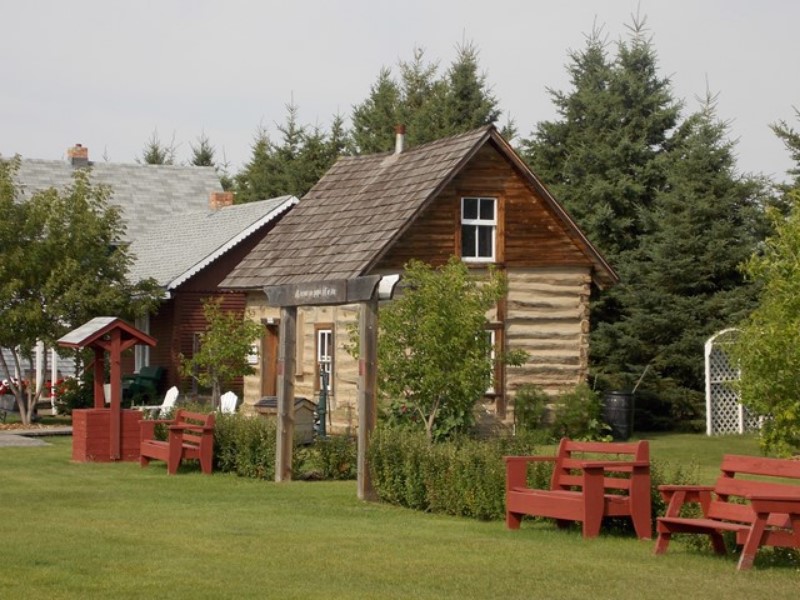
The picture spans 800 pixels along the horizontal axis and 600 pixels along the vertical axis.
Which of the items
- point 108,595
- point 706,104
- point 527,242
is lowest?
point 108,595

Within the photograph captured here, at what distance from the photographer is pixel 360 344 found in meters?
19.3

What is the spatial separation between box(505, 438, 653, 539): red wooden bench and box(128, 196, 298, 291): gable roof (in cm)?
2419

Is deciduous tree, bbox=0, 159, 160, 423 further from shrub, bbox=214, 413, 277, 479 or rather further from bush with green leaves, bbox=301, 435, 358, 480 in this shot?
bush with green leaves, bbox=301, 435, 358, 480

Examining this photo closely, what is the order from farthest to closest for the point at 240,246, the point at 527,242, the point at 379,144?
the point at 379,144, the point at 240,246, the point at 527,242

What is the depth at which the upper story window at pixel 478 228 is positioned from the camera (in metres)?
31.0

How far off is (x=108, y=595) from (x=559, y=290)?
70.6ft

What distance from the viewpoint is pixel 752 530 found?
40.8 feet

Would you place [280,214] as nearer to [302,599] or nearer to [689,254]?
[689,254]

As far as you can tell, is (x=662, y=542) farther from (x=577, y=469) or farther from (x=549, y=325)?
(x=549, y=325)

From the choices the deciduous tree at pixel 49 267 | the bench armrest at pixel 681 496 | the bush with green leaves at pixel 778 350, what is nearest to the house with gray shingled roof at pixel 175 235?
the deciduous tree at pixel 49 267

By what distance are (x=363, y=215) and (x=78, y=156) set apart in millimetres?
23950

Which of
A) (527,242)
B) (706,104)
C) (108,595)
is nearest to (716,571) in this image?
(108,595)

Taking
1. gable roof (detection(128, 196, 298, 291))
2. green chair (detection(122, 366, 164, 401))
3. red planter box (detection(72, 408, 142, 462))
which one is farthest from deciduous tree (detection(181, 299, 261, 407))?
gable roof (detection(128, 196, 298, 291))

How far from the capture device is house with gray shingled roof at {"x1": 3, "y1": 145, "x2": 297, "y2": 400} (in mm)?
39812
